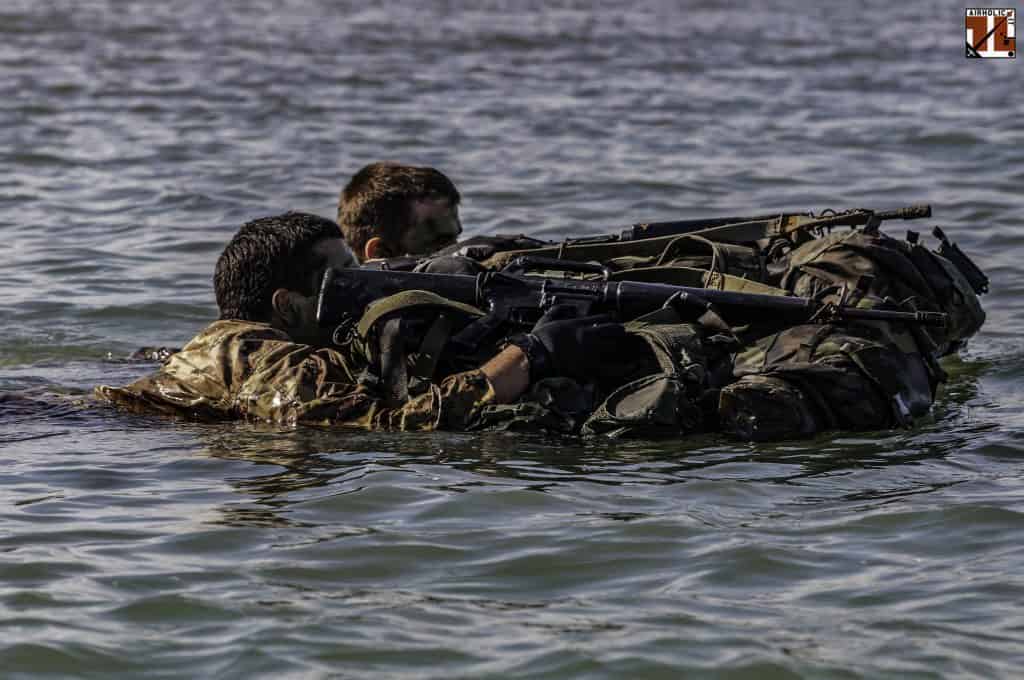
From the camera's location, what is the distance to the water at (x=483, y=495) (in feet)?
13.5

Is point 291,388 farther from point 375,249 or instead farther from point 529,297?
point 375,249

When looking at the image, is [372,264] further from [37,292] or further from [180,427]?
[37,292]

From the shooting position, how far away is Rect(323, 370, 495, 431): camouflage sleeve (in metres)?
5.90

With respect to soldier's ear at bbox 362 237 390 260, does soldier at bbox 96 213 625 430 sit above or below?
below

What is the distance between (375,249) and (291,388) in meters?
1.38

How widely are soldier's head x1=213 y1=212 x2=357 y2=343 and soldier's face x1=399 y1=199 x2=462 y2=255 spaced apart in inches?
33.7

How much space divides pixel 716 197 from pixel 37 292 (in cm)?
491

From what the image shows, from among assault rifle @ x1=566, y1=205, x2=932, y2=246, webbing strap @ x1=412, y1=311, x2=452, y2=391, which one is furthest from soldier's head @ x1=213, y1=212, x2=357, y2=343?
assault rifle @ x1=566, y1=205, x2=932, y2=246

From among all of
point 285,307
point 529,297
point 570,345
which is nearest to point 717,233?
point 529,297

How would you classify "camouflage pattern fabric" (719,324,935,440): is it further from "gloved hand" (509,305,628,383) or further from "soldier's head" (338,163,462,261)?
"soldier's head" (338,163,462,261)

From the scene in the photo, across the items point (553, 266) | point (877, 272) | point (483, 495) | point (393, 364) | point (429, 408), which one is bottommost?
point (483, 495)

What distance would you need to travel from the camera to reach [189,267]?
1042 centimetres

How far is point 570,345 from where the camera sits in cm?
580

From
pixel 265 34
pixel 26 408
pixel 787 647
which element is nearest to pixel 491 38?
pixel 265 34
